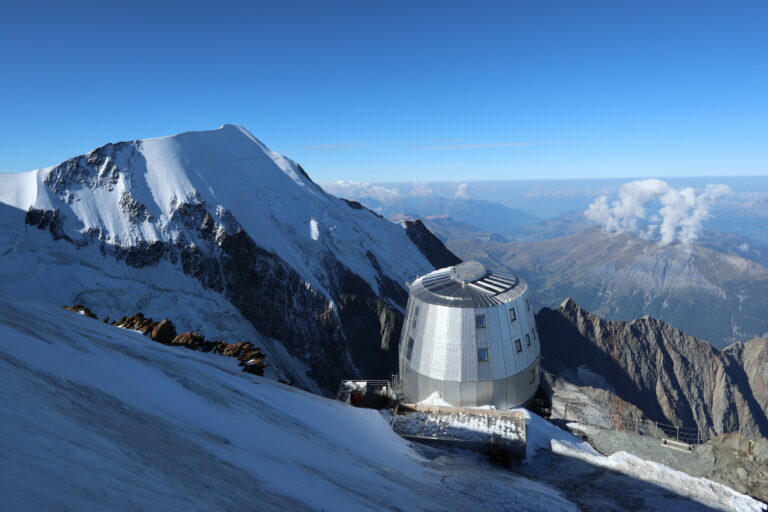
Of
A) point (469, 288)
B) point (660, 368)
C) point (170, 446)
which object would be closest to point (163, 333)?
point (170, 446)

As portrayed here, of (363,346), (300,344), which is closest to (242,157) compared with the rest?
(300,344)

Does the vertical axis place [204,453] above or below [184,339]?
above

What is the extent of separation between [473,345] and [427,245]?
79002 mm

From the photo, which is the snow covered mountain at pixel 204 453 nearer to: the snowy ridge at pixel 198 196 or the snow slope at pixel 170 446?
the snow slope at pixel 170 446

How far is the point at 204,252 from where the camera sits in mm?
66312

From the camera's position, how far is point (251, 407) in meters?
12.9

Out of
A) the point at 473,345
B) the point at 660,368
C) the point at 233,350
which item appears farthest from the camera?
the point at 660,368

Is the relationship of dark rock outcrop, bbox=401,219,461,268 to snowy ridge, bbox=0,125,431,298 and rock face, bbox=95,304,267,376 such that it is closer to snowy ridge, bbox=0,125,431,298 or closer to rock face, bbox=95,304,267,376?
snowy ridge, bbox=0,125,431,298

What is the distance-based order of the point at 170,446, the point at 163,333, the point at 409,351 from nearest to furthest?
1. the point at 170,446
2. the point at 163,333
3. the point at 409,351

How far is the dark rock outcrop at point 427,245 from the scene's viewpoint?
105875mm

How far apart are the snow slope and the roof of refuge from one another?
A: 50.0 ft

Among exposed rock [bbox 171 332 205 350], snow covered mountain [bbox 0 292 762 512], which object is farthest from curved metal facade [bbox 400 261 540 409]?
exposed rock [bbox 171 332 205 350]

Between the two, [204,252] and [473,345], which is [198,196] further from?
[473,345]

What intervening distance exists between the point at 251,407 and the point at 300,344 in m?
56.3
